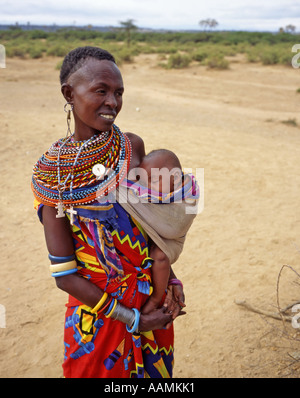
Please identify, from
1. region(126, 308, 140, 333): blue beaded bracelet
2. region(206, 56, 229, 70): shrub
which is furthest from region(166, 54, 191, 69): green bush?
region(126, 308, 140, 333): blue beaded bracelet

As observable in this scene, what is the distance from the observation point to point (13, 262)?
3.91 meters

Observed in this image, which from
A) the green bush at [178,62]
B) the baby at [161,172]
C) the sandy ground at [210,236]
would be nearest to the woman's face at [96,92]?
the baby at [161,172]

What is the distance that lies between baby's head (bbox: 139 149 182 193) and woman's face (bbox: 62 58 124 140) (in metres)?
0.20

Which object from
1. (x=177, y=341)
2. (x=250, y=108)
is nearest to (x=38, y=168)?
(x=177, y=341)

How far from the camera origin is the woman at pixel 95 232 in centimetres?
131

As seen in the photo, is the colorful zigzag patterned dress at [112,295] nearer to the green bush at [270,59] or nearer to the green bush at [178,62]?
the green bush at [178,62]

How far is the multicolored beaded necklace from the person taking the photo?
1.31 m

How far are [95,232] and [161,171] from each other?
32 cm

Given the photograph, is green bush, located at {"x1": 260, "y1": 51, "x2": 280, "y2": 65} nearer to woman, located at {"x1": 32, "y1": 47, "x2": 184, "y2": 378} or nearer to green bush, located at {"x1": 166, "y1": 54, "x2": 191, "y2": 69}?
green bush, located at {"x1": 166, "y1": 54, "x2": 191, "y2": 69}

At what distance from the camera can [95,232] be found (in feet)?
4.49

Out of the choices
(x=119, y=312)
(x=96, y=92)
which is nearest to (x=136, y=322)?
(x=119, y=312)

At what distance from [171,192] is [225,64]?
16.6 m

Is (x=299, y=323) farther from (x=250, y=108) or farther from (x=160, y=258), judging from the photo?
(x=250, y=108)
